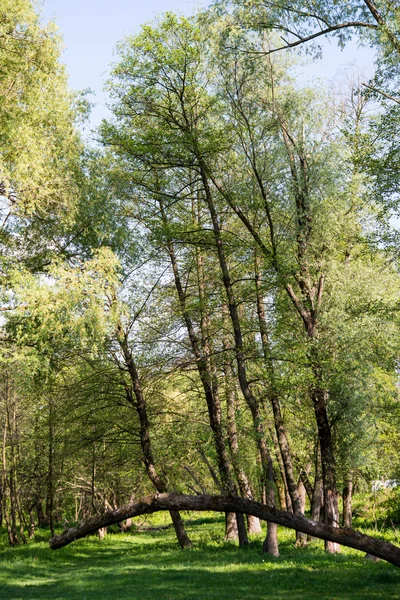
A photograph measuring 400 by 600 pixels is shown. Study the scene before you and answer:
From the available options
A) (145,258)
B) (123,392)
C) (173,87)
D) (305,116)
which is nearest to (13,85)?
(173,87)

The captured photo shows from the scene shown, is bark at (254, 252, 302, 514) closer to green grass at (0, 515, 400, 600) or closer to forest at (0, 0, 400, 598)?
forest at (0, 0, 400, 598)

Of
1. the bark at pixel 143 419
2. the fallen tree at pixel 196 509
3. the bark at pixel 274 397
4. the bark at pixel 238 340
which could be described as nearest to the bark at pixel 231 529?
the bark at pixel 143 419

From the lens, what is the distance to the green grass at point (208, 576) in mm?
12871

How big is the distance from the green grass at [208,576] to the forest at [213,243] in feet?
4.06

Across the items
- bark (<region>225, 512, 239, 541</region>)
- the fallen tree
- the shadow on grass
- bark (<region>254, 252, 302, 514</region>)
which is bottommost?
the shadow on grass

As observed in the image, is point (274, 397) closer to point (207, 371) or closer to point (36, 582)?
point (207, 371)

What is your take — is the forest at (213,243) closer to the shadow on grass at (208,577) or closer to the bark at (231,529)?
the shadow on grass at (208,577)

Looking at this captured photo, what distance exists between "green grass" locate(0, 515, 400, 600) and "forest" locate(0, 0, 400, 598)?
124 centimetres

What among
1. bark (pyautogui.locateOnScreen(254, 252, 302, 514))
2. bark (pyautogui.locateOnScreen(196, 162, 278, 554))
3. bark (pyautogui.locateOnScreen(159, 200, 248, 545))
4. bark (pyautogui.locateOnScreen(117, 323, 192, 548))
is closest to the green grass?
bark (pyautogui.locateOnScreen(254, 252, 302, 514))

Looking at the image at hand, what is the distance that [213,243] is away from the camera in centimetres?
1520

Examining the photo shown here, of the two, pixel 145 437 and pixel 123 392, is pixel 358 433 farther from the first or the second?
pixel 123 392

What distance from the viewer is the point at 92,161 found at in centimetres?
1767

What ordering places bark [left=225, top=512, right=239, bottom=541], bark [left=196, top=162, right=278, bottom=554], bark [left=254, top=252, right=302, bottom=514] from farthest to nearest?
bark [left=225, top=512, right=239, bottom=541]
bark [left=254, top=252, right=302, bottom=514]
bark [left=196, top=162, right=278, bottom=554]

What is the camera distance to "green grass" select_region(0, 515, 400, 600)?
1287 centimetres
